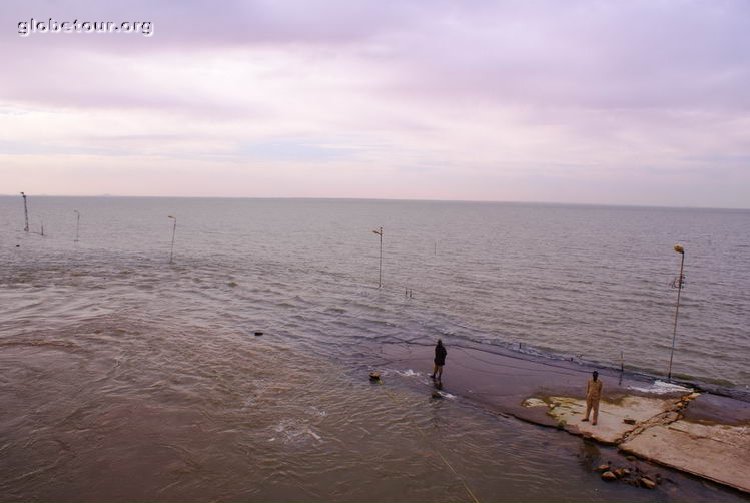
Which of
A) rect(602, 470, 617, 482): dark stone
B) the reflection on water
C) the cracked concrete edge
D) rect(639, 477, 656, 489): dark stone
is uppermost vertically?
the cracked concrete edge

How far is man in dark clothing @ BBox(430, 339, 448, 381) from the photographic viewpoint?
24.9m

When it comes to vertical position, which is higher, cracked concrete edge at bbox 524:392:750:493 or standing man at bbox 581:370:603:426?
standing man at bbox 581:370:603:426

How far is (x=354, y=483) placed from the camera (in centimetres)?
1616

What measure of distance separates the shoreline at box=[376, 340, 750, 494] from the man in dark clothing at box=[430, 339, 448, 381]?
51 cm

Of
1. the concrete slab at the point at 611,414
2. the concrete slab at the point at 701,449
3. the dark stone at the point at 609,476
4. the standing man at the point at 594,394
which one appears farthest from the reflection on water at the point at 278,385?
the standing man at the point at 594,394

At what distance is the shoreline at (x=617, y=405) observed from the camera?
691 inches

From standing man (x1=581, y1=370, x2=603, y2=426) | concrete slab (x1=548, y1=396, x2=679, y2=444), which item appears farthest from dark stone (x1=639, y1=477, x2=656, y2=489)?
standing man (x1=581, y1=370, x2=603, y2=426)

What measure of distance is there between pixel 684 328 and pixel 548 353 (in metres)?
14.4

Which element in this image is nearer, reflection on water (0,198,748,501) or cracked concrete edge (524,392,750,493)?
reflection on water (0,198,748,501)

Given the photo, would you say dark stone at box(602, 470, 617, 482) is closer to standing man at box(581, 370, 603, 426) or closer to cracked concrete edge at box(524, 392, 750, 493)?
cracked concrete edge at box(524, 392, 750, 493)

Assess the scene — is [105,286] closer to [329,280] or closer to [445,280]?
[329,280]

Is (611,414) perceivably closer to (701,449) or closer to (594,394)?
(594,394)

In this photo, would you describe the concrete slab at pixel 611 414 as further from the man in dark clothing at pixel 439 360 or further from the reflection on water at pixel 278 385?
the man in dark clothing at pixel 439 360

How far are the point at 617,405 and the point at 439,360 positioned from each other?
8.32 meters
